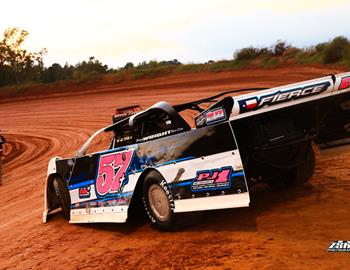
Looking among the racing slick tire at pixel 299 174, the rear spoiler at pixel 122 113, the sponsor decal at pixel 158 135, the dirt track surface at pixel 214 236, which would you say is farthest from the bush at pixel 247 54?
the sponsor decal at pixel 158 135

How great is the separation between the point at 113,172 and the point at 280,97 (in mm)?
2382

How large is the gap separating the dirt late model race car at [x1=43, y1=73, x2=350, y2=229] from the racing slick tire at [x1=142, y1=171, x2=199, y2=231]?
0.04ft

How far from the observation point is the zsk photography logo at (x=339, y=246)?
14.3 feet

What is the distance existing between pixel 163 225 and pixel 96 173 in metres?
1.36

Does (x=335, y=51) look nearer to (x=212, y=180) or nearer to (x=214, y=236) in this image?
(x=214, y=236)

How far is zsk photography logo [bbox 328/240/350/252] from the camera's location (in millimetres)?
4363

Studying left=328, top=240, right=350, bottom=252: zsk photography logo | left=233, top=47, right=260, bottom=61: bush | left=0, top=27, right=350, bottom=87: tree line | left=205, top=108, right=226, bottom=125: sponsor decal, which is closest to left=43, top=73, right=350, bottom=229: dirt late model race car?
left=205, top=108, right=226, bottom=125: sponsor decal

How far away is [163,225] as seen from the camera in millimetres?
5652

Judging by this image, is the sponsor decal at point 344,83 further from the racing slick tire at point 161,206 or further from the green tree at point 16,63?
the green tree at point 16,63

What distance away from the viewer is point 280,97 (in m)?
4.98

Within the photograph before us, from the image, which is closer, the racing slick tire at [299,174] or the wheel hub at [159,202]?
the wheel hub at [159,202]

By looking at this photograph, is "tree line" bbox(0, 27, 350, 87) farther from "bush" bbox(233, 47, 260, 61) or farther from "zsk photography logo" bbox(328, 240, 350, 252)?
"zsk photography logo" bbox(328, 240, 350, 252)

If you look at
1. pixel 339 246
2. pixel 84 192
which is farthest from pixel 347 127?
pixel 84 192

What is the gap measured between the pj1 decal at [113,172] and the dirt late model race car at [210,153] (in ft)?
0.04
